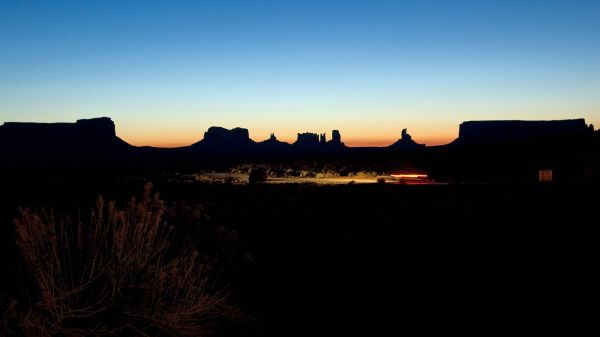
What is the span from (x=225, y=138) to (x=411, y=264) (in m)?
141

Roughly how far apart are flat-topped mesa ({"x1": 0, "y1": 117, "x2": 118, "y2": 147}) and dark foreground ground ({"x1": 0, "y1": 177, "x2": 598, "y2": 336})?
8934 cm

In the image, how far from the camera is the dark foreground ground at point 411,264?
6.23 metres

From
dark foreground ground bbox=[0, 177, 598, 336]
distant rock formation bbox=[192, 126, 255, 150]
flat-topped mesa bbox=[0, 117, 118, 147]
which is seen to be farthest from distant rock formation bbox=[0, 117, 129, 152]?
dark foreground ground bbox=[0, 177, 598, 336]

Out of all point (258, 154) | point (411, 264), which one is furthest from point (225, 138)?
point (411, 264)

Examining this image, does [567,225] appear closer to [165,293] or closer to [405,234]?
[405,234]

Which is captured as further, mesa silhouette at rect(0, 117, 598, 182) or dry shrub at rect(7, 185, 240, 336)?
mesa silhouette at rect(0, 117, 598, 182)

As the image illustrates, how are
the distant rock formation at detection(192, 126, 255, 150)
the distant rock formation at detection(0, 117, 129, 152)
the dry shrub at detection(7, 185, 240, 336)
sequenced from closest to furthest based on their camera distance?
the dry shrub at detection(7, 185, 240, 336) < the distant rock formation at detection(0, 117, 129, 152) < the distant rock formation at detection(192, 126, 255, 150)

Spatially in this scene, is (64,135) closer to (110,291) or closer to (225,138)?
(225,138)

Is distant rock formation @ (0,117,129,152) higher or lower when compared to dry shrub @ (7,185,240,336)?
higher

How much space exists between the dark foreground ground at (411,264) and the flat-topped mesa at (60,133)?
293 feet

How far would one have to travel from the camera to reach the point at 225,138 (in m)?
147

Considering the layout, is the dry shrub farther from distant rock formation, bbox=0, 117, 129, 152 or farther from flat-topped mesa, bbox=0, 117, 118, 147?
flat-topped mesa, bbox=0, 117, 118, 147

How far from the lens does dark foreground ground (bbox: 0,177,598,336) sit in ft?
20.4

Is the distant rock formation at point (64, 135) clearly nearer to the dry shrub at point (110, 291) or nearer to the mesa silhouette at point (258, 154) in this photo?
the mesa silhouette at point (258, 154)
